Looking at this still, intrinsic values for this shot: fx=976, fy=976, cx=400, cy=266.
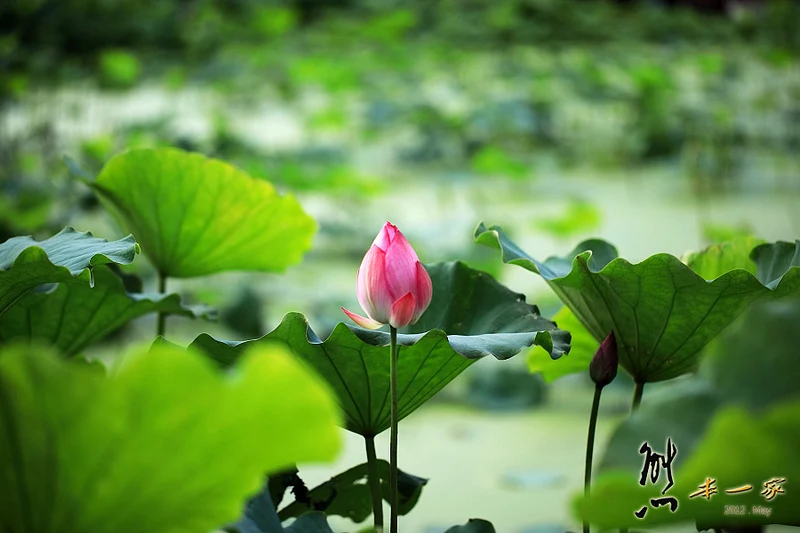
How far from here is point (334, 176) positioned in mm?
3354

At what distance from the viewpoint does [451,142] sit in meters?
4.72

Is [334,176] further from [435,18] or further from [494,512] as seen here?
[435,18]

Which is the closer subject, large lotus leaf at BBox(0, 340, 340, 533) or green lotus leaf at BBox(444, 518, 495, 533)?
large lotus leaf at BBox(0, 340, 340, 533)

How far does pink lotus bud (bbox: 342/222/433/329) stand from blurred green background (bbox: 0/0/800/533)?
52cm

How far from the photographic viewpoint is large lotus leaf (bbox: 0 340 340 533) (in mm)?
346

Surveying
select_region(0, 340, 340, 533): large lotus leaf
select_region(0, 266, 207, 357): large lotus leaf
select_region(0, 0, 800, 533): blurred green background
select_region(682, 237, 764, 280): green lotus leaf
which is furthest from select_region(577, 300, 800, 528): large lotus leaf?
select_region(0, 0, 800, 533): blurred green background

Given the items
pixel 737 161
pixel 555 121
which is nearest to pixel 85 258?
pixel 737 161

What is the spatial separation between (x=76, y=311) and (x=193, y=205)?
21 centimetres

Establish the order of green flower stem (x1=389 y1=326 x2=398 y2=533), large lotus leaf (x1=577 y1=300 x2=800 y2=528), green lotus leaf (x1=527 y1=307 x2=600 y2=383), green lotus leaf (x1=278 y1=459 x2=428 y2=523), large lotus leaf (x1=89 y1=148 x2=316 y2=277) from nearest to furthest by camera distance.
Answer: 1. large lotus leaf (x1=577 y1=300 x2=800 y2=528)
2. green flower stem (x1=389 y1=326 x2=398 y2=533)
3. green lotus leaf (x1=278 y1=459 x2=428 y2=523)
4. green lotus leaf (x1=527 y1=307 x2=600 y2=383)
5. large lotus leaf (x1=89 y1=148 x2=316 y2=277)

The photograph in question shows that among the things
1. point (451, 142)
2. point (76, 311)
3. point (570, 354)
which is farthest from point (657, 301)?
point (451, 142)

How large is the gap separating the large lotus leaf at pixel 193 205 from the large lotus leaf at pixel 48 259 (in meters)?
0.24

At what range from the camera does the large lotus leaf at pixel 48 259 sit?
1.87 feet

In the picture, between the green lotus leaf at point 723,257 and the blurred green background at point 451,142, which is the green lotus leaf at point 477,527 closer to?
the green lotus leaf at point 723,257

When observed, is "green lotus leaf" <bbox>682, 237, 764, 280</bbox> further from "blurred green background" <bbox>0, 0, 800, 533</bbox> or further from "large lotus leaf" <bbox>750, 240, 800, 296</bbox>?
"blurred green background" <bbox>0, 0, 800, 533</bbox>
